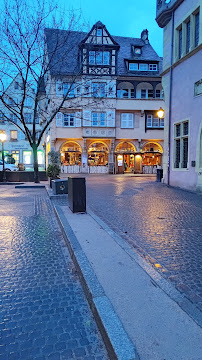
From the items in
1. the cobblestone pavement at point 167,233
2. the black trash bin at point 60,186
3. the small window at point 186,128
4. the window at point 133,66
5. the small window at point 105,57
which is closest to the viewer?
the cobblestone pavement at point 167,233

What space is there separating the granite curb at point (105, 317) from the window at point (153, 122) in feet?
96.4

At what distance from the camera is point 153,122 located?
31.4 meters

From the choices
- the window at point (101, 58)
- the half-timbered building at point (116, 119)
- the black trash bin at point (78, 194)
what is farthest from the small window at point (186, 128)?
the window at point (101, 58)

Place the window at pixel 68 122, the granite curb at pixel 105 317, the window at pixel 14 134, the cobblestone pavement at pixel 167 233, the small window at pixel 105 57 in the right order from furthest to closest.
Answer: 1. the window at pixel 14 134
2. the window at pixel 68 122
3. the small window at pixel 105 57
4. the cobblestone pavement at pixel 167 233
5. the granite curb at pixel 105 317

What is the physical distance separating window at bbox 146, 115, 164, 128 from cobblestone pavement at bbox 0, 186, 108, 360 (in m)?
28.3

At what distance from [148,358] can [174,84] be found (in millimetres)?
15969

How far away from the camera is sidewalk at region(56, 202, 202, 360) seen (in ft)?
6.48

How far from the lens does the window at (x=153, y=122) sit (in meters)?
31.3

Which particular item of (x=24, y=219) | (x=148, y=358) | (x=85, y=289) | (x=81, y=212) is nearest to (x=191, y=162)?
(x=81, y=212)

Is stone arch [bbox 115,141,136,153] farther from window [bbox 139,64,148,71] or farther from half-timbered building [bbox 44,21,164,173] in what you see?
window [bbox 139,64,148,71]

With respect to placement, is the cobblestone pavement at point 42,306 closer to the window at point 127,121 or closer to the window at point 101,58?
the window at point 127,121

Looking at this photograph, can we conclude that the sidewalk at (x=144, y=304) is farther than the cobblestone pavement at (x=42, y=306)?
No

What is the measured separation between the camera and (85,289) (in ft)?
9.93

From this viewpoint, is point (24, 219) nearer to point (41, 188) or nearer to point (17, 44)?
point (41, 188)
